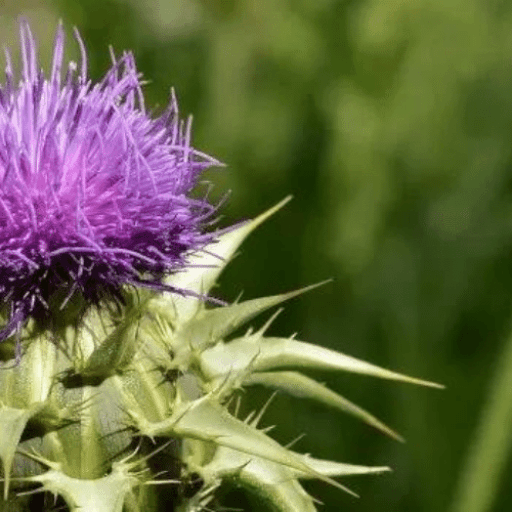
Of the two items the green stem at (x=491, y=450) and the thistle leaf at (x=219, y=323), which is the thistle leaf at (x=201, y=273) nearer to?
the thistle leaf at (x=219, y=323)

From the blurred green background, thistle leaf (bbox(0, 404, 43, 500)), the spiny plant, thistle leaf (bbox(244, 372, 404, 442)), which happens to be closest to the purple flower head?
the spiny plant

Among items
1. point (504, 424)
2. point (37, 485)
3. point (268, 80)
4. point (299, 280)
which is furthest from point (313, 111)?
point (37, 485)

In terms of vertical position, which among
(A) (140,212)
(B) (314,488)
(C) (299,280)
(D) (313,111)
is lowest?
(B) (314,488)

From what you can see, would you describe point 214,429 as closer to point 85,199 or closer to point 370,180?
point 85,199

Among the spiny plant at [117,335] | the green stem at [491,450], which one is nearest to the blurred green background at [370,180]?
the green stem at [491,450]

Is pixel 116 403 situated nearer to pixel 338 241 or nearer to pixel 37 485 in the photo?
pixel 37 485

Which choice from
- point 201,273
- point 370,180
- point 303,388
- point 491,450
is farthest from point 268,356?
point 370,180
